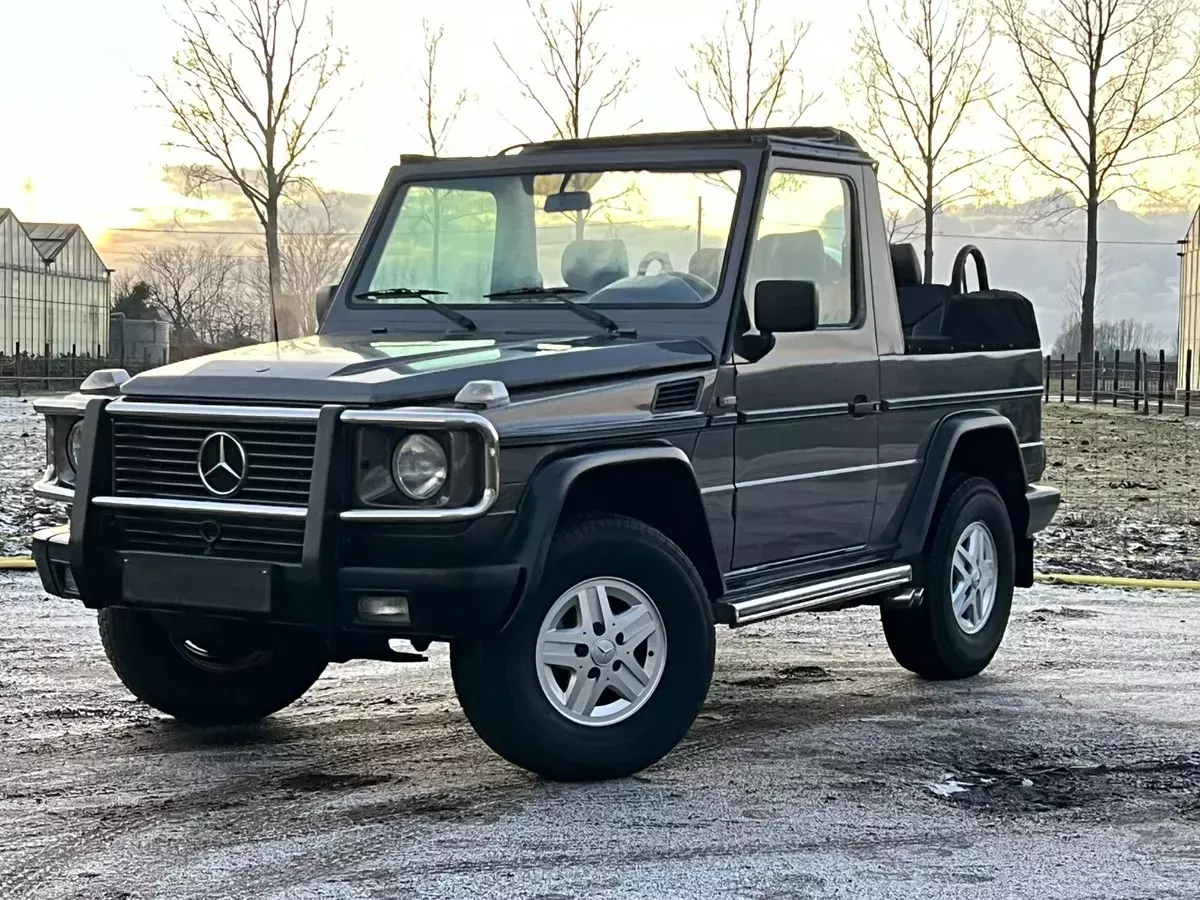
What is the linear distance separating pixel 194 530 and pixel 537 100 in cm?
2991

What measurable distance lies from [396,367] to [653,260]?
57.9 inches

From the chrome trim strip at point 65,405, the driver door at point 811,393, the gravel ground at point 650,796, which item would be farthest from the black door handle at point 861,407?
the chrome trim strip at point 65,405

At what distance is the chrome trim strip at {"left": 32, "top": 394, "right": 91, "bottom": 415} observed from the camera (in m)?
5.86

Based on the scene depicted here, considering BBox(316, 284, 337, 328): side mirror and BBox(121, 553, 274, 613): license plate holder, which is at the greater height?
BBox(316, 284, 337, 328): side mirror

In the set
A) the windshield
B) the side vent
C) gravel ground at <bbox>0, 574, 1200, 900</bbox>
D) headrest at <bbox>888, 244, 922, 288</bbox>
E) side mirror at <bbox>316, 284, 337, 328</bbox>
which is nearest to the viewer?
gravel ground at <bbox>0, 574, 1200, 900</bbox>

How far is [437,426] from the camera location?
5.08 meters

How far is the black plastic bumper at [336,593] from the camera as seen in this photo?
16.9 feet

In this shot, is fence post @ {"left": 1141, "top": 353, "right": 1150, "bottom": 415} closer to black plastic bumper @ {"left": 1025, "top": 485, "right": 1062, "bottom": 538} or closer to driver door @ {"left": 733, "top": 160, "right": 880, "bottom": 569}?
black plastic bumper @ {"left": 1025, "top": 485, "right": 1062, "bottom": 538}

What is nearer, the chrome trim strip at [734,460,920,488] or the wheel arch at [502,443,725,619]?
the wheel arch at [502,443,725,619]

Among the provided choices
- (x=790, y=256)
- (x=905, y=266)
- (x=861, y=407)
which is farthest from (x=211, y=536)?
(x=905, y=266)

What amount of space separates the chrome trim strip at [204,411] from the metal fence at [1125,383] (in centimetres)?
2948

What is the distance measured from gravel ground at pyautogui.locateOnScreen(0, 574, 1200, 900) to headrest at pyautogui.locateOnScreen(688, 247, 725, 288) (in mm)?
1693

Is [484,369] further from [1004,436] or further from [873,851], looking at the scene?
[1004,436]

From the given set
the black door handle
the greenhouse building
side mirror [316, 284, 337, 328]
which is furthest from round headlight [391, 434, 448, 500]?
the greenhouse building
